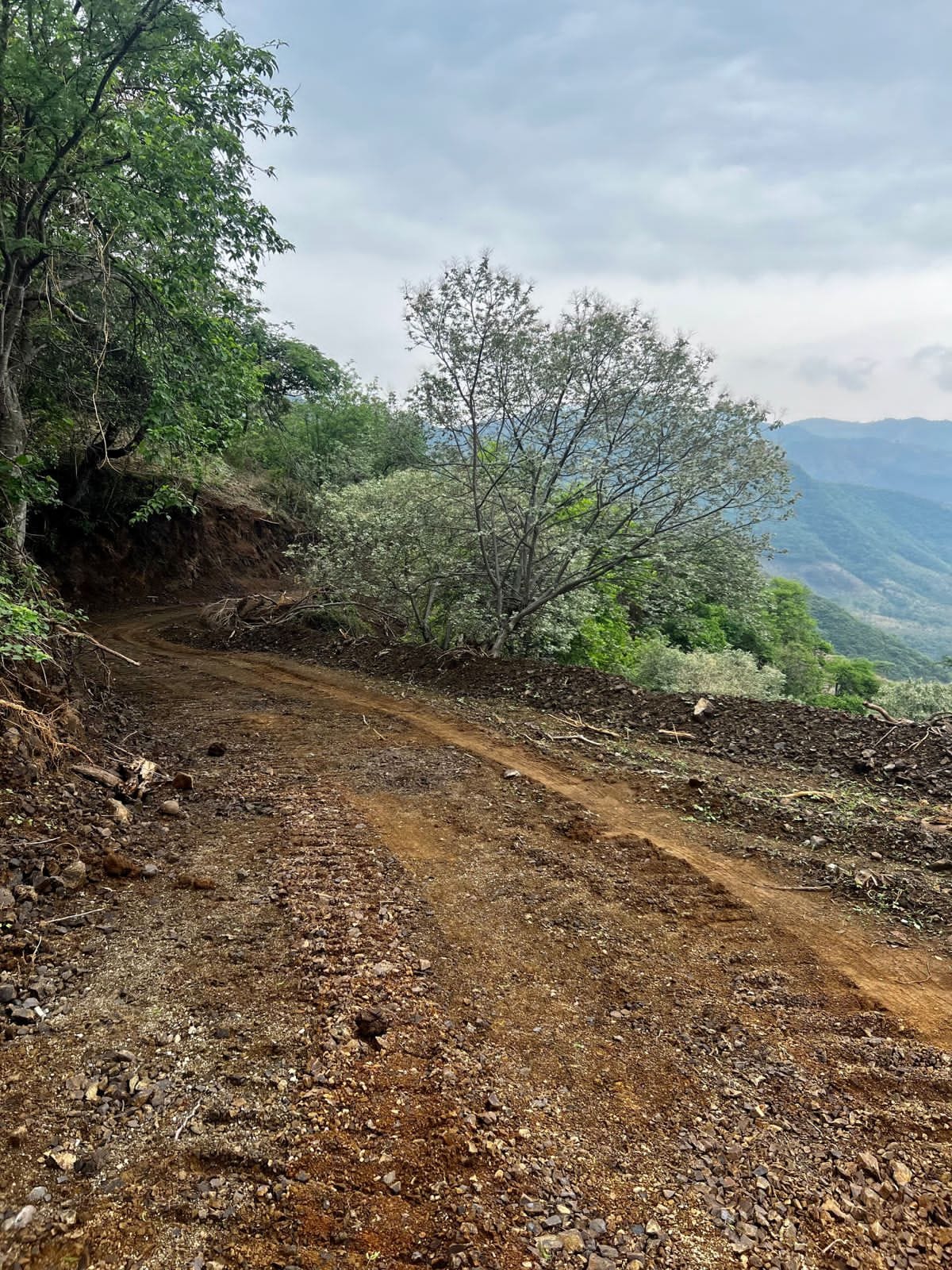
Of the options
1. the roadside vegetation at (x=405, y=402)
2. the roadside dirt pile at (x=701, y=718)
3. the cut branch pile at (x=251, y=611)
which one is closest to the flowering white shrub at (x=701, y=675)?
the roadside vegetation at (x=405, y=402)

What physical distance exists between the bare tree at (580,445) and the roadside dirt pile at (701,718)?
1285 millimetres

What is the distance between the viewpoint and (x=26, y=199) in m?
6.16

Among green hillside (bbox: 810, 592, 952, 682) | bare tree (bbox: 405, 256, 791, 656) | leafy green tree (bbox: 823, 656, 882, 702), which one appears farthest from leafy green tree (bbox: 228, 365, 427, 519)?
green hillside (bbox: 810, 592, 952, 682)

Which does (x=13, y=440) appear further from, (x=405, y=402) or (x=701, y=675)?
(x=701, y=675)

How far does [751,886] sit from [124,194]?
8.04m

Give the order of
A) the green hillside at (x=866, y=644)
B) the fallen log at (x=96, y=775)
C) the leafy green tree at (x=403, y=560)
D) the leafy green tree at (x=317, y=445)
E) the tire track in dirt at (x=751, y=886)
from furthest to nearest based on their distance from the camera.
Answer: the green hillside at (x=866, y=644), the leafy green tree at (x=317, y=445), the leafy green tree at (x=403, y=560), the fallen log at (x=96, y=775), the tire track in dirt at (x=751, y=886)

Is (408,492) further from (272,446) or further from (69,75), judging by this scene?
(272,446)

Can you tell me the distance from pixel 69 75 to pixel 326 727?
651 cm

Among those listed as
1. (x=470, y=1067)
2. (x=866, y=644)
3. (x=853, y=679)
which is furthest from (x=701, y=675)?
(x=866, y=644)

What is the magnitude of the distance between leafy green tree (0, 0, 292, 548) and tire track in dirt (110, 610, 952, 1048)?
15.2ft

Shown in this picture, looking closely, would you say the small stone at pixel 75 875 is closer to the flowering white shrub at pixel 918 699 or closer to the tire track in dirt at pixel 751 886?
the tire track in dirt at pixel 751 886

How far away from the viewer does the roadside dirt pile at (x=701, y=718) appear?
6648 millimetres

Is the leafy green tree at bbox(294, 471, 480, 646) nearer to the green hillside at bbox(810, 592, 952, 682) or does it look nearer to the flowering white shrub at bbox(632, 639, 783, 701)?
the flowering white shrub at bbox(632, 639, 783, 701)

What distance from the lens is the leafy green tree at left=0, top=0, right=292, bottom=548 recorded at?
17.5 feet
